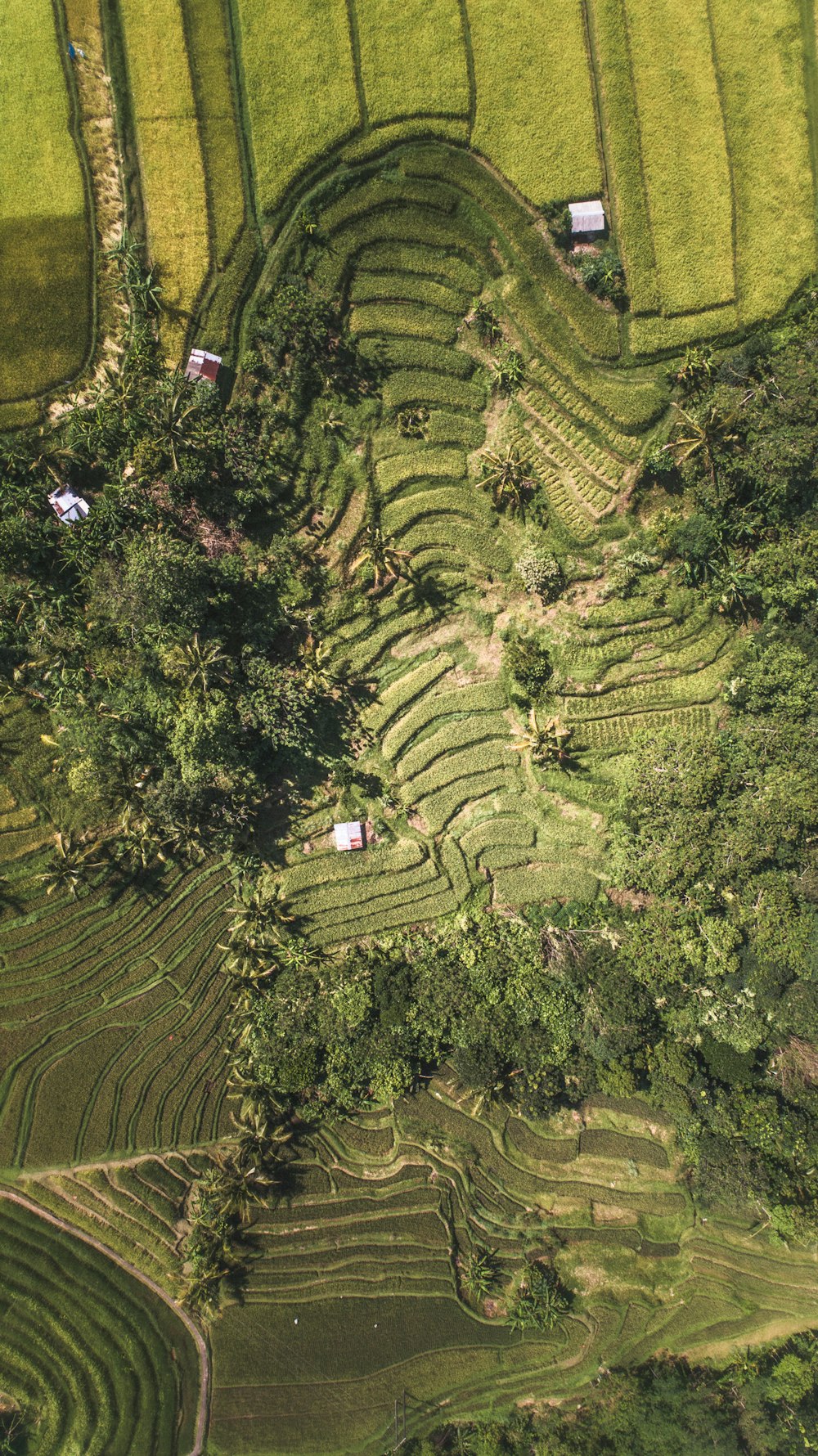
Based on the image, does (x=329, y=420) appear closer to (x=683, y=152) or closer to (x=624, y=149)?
(x=624, y=149)

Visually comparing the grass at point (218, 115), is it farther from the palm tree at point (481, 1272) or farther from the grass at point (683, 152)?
the palm tree at point (481, 1272)

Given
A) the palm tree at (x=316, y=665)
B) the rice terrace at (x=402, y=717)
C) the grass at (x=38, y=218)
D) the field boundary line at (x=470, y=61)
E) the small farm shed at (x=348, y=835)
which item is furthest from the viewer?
the small farm shed at (x=348, y=835)

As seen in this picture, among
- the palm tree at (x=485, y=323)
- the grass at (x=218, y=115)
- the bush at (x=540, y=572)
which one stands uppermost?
the grass at (x=218, y=115)

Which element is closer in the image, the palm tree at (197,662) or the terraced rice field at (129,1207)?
the palm tree at (197,662)

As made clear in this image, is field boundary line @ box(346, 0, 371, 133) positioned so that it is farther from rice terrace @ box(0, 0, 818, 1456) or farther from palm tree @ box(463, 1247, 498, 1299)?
palm tree @ box(463, 1247, 498, 1299)

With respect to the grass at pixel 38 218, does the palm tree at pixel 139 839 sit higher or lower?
lower

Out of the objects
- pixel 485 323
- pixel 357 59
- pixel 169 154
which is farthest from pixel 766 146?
pixel 169 154

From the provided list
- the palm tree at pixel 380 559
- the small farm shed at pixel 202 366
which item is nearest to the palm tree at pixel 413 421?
the palm tree at pixel 380 559
